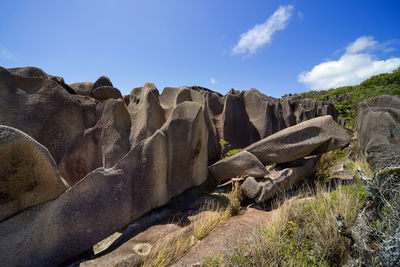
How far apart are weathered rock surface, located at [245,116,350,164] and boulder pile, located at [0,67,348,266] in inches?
0.8

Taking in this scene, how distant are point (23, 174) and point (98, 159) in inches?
67.2

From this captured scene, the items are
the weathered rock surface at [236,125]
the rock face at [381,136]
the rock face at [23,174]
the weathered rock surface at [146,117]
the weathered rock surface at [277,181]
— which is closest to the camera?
the rock face at [23,174]

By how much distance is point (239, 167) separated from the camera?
4711 millimetres

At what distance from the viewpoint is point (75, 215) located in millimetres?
2680

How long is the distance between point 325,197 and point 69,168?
178 inches

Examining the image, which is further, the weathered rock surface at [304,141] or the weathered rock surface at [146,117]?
the weathered rock surface at [304,141]

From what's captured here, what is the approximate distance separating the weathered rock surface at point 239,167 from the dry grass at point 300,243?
4.02 ft

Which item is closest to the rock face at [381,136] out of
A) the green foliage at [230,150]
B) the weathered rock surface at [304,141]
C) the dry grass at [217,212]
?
the weathered rock surface at [304,141]

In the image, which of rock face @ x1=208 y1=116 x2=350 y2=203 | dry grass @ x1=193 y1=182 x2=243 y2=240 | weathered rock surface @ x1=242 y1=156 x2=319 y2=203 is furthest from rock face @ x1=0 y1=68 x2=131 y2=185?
weathered rock surface @ x1=242 y1=156 x2=319 y2=203

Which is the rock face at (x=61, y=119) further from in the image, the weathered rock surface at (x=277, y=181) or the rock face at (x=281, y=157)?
the weathered rock surface at (x=277, y=181)

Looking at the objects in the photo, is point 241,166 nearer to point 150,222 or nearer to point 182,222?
point 182,222

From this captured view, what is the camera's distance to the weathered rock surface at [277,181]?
4.36 meters

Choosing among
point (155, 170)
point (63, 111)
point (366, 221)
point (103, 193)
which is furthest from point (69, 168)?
point (366, 221)

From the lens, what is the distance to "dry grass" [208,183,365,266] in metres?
2.45
